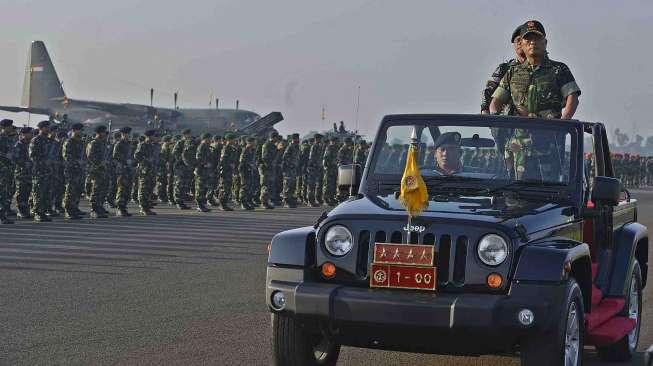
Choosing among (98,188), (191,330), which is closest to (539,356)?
(191,330)

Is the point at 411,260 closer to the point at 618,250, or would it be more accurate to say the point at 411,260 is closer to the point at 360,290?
the point at 360,290

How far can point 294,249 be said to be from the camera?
6.13 meters

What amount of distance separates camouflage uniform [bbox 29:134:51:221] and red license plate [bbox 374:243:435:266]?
16240 millimetres

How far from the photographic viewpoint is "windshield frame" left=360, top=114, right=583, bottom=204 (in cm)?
708

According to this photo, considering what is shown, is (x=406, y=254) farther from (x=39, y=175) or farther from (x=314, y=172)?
(x=314, y=172)

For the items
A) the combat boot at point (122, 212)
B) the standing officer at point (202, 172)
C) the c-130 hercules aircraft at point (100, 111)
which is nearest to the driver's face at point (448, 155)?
the combat boot at point (122, 212)

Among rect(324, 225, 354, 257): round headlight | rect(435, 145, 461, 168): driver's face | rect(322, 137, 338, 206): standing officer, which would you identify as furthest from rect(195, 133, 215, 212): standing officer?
rect(324, 225, 354, 257): round headlight

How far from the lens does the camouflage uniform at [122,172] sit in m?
23.5

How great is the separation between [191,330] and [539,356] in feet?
12.1

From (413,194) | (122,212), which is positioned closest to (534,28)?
(413,194)

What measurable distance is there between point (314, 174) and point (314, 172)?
9 centimetres

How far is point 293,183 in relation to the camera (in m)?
30.9

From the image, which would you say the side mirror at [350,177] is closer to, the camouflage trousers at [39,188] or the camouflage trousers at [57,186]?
the camouflage trousers at [39,188]

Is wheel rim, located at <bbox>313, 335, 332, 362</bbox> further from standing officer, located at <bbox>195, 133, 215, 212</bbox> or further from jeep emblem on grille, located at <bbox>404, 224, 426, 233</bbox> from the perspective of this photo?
standing officer, located at <bbox>195, 133, 215, 212</bbox>
